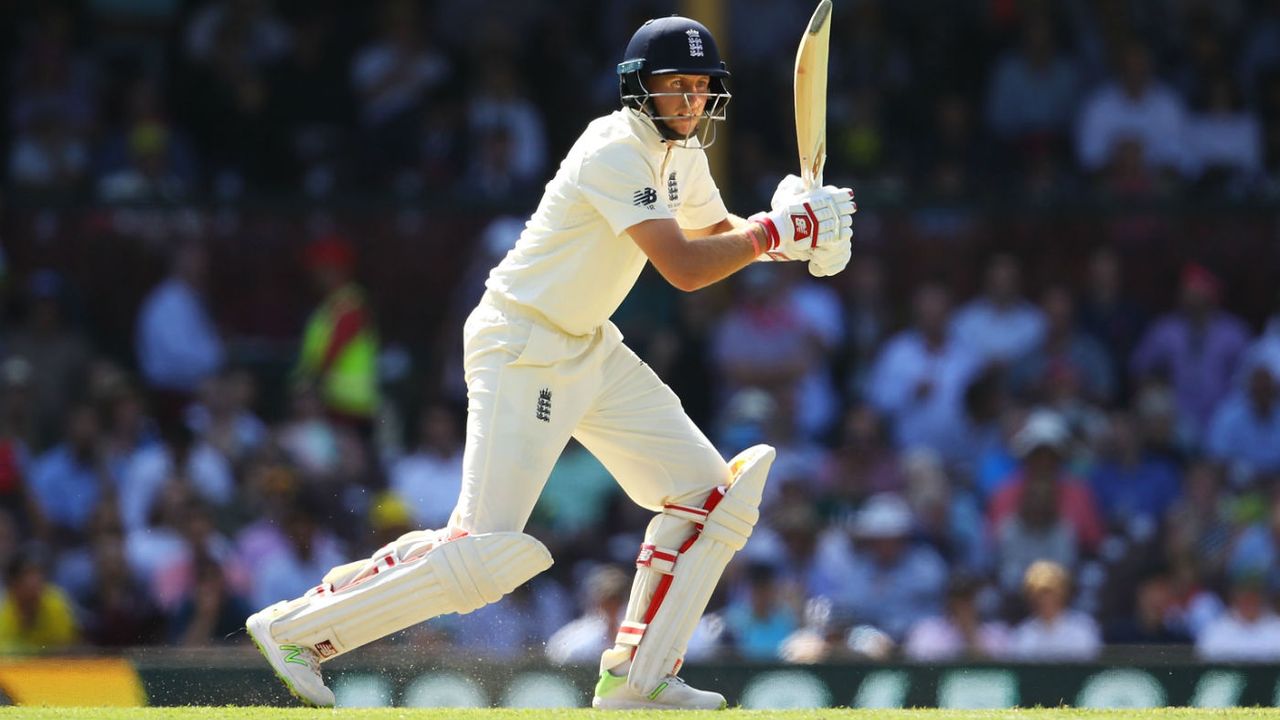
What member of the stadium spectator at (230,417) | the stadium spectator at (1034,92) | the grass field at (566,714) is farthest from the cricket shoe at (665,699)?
the stadium spectator at (1034,92)

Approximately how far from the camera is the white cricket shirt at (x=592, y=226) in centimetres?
524

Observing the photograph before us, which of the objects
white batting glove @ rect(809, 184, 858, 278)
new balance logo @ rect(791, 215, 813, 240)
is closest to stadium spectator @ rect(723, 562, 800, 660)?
white batting glove @ rect(809, 184, 858, 278)

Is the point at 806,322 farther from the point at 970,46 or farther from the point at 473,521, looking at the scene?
the point at 473,521

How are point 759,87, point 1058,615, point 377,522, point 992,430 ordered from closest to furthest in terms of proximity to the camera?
point 1058,615 < point 377,522 < point 992,430 < point 759,87

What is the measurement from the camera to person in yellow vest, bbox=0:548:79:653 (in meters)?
8.68

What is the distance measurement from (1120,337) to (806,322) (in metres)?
1.54

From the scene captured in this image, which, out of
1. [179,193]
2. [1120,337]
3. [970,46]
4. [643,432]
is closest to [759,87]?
[970,46]

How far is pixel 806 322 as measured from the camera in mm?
10195

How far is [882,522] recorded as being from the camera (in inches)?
354

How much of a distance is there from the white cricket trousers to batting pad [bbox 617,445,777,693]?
9cm

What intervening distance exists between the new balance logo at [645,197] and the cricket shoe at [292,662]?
1.38m

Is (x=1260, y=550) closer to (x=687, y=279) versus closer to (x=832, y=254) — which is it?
(x=832, y=254)

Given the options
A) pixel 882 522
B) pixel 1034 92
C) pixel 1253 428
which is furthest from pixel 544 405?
pixel 1034 92

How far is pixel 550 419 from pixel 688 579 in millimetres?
576
